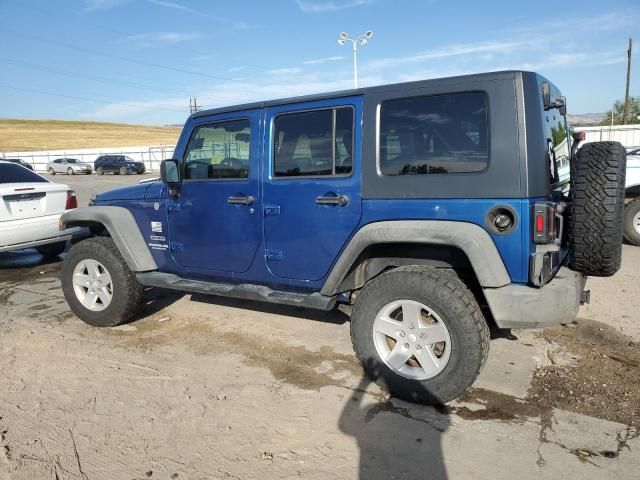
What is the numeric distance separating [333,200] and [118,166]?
1444 inches

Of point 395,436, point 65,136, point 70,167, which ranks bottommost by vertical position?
point 395,436

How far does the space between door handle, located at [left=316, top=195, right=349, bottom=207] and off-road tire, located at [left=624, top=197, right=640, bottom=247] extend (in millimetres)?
6217

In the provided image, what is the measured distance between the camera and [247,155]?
13.2 ft

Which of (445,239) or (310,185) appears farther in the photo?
(310,185)

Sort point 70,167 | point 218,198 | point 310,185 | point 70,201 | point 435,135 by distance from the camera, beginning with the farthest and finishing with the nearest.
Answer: point 70,167 < point 70,201 < point 218,198 < point 310,185 < point 435,135

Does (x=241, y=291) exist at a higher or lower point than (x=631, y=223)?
lower

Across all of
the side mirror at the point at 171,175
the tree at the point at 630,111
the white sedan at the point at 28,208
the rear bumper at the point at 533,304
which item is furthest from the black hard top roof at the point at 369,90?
the tree at the point at 630,111

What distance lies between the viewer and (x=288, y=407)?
10.8 ft

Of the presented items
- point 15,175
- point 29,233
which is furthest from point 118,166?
point 29,233

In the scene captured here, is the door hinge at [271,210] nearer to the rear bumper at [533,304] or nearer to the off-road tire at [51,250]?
the rear bumper at [533,304]

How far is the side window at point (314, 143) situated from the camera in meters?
3.56

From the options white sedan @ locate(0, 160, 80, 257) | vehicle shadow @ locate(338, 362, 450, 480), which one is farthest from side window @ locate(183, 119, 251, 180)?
white sedan @ locate(0, 160, 80, 257)

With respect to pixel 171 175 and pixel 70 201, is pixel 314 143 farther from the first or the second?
pixel 70 201

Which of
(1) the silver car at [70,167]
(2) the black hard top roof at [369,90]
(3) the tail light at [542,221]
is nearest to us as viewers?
(3) the tail light at [542,221]
